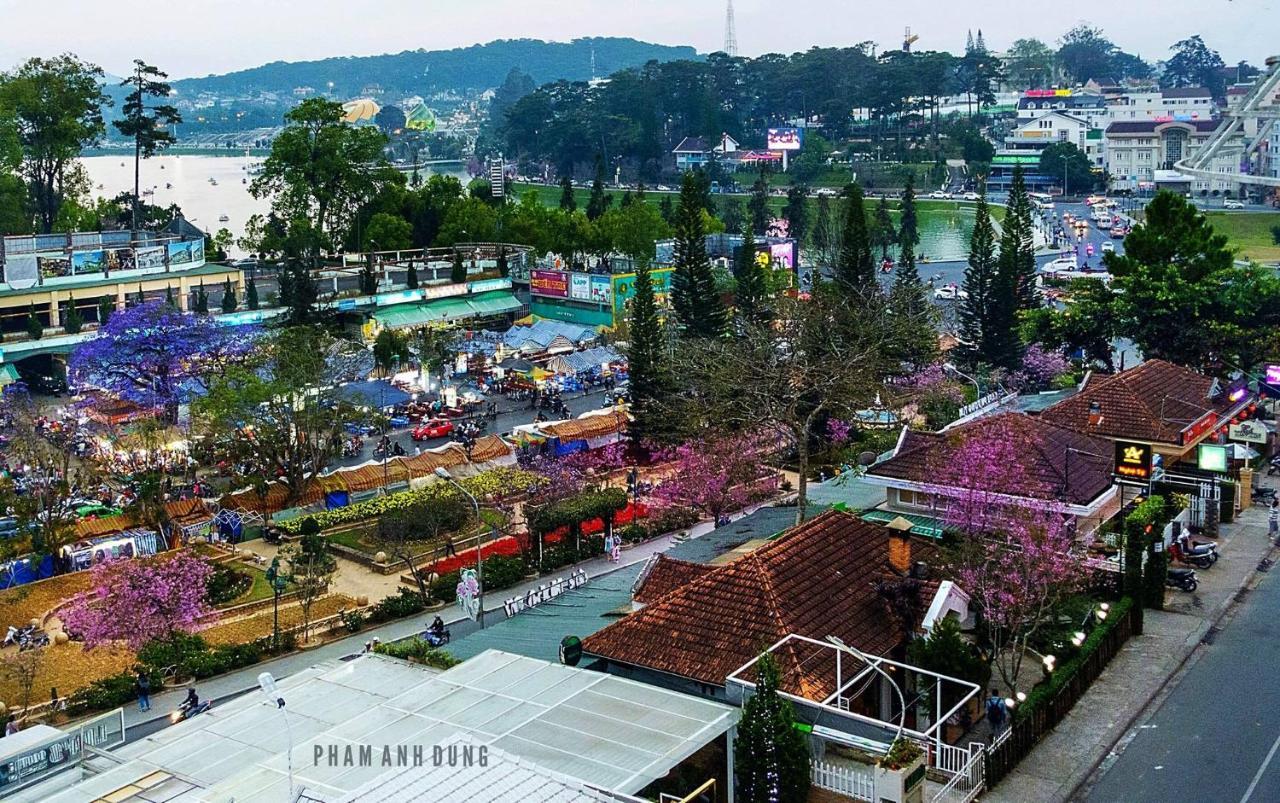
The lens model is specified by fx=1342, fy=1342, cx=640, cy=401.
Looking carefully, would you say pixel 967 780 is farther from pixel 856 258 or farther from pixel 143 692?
pixel 856 258

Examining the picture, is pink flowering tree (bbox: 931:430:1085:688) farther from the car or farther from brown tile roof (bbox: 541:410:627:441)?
the car

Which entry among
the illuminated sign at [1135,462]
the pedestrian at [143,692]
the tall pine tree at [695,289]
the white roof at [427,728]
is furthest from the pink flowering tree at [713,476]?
the white roof at [427,728]

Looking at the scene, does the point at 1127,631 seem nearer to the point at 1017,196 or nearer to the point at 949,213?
the point at 1017,196

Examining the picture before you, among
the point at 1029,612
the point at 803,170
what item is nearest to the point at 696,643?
the point at 1029,612

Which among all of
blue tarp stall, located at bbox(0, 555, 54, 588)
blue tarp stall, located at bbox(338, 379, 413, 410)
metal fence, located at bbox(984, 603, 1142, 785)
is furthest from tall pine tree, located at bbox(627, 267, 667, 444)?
metal fence, located at bbox(984, 603, 1142, 785)

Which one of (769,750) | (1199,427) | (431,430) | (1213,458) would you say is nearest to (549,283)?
(431,430)

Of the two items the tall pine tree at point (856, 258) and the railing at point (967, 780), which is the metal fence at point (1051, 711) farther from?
the tall pine tree at point (856, 258)
